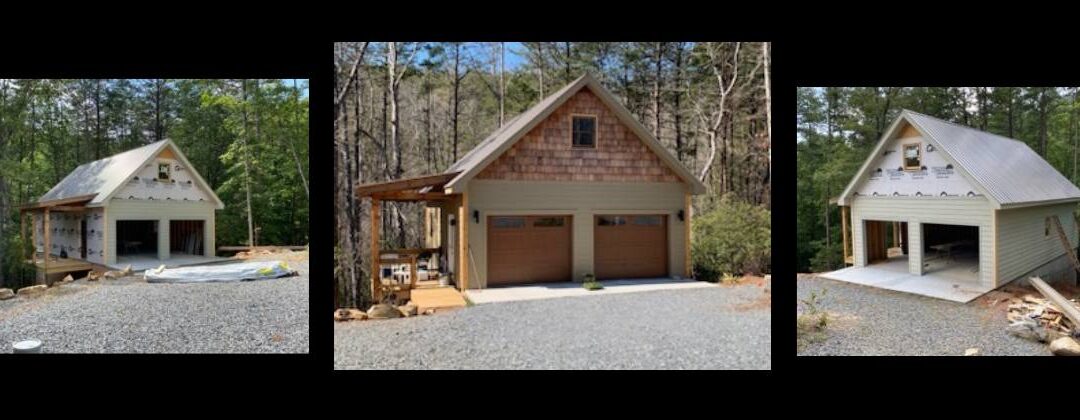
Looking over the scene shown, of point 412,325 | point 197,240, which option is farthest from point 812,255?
point 197,240

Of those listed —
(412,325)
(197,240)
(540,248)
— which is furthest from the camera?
(540,248)

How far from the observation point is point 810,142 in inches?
152

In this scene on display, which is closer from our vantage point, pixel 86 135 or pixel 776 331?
pixel 776 331

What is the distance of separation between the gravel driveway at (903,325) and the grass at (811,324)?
4cm

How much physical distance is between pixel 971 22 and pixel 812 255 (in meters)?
1.96

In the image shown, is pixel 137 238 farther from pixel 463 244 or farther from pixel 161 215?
pixel 463 244

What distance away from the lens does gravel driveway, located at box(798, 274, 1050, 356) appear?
148 inches

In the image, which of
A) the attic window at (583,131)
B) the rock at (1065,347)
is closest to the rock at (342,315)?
the attic window at (583,131)

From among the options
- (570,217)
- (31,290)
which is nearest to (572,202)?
(570,217)

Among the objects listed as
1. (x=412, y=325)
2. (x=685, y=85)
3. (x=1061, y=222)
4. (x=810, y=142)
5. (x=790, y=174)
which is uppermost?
(x=685, y=85)

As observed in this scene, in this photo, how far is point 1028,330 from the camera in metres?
3.82

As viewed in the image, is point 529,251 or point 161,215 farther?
point 529,251

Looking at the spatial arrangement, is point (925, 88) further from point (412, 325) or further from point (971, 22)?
point (412, 325)

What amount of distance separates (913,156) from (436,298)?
4.41m
